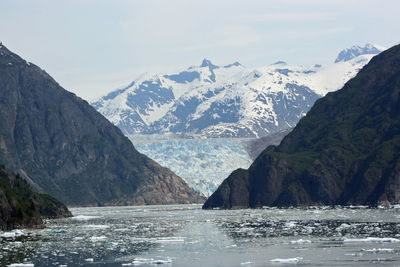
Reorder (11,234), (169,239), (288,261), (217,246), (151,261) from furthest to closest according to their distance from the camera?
(11,234) → (169,239) → (217,246) → (151,261) → (288,261)

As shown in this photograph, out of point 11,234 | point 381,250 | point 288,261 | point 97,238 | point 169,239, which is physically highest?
point 11,234

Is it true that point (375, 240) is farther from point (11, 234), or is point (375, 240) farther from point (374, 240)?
point (11, 234)

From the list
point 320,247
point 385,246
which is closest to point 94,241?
point 320,247

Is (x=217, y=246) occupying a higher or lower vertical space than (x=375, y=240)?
higher

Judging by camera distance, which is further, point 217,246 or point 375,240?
point 217,246

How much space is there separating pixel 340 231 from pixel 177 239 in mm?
26298

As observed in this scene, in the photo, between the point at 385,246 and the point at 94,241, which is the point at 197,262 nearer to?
the point at 385,246

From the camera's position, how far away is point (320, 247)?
326ft

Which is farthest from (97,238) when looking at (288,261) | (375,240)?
(288,261)

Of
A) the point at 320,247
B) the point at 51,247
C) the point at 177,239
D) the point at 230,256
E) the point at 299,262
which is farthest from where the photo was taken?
the point at 177,239

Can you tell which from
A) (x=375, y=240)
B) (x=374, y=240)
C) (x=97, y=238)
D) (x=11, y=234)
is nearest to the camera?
(x=375, y=240)

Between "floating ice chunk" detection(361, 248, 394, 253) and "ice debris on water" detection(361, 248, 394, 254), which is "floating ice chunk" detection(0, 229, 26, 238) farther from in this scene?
"floating ice chunk" detection(361, 248, 394, 253)

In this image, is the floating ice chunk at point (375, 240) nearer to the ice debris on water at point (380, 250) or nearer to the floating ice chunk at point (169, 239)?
the ice debris on water at point (380, 250)

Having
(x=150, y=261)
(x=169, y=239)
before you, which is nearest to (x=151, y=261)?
(x=150, y=261)
